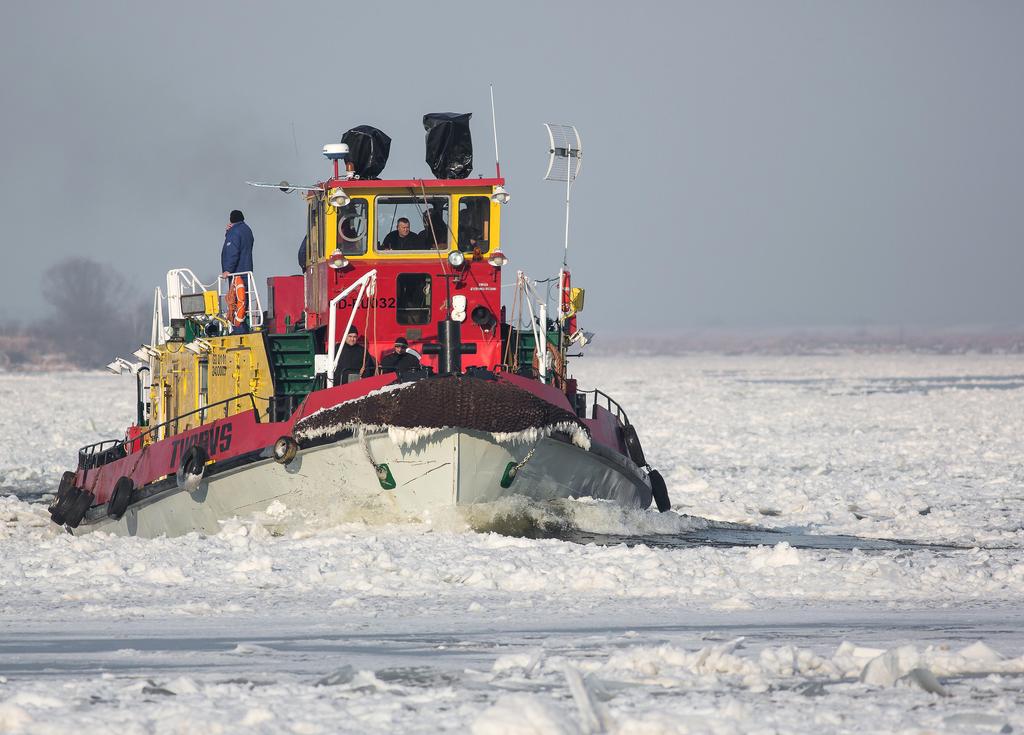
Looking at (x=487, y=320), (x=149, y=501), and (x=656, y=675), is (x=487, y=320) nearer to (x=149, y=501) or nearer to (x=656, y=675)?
(x=149, y=501)

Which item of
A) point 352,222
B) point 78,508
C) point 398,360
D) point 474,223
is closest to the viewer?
point 398,360

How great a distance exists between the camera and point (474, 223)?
14852mm

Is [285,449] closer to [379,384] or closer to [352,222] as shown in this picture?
[379,384]

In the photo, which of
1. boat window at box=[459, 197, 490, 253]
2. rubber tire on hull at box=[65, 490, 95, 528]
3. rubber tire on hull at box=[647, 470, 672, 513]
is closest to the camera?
boat window at box=[459, 197, 490, 253]

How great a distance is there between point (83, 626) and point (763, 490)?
40.1 ft

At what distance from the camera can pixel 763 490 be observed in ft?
65.0

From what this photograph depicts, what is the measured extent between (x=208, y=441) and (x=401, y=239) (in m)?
2.52

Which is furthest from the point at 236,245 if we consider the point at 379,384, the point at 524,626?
the point at 524,626

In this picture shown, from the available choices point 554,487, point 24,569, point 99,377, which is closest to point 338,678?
point 24,569

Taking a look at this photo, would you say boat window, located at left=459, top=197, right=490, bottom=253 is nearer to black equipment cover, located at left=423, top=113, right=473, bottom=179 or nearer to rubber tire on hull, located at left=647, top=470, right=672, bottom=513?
black equipment cover, located at left=423, top=113, right=473, bottom=179

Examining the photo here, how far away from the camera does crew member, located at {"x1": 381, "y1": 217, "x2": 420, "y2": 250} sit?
1480 cm

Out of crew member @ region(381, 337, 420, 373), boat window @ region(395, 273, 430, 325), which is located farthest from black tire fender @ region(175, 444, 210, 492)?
boat window @ region(395, 273, 430, 325)

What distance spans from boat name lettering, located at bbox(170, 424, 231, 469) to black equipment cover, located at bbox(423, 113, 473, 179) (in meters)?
3.27

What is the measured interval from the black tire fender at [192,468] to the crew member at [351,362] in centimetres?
131
